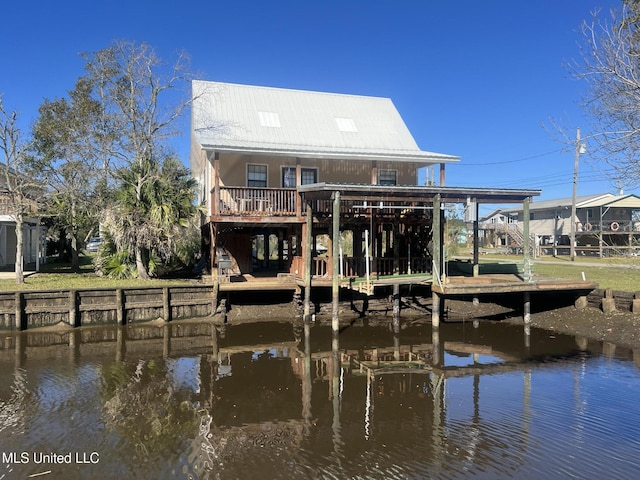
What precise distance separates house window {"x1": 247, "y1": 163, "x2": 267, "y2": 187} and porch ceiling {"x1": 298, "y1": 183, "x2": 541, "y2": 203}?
11.5 ft

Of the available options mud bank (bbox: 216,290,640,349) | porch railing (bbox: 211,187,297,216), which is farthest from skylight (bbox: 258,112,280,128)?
mud bank (bbox: 216,290,640,349)

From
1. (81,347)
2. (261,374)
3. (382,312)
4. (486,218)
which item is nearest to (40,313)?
(81,347)

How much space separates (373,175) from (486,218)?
4617 centimetres

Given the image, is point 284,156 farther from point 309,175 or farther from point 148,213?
point 148,213

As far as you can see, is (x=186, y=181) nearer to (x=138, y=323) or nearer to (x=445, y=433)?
(x=138, y=323)

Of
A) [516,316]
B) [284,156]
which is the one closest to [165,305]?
[284,156]

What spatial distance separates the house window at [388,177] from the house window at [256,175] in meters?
5.51

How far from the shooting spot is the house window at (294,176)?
2025 centimetres

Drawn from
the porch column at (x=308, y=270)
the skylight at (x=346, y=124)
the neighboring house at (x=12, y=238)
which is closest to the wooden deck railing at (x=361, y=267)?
the porch column at (x=308, y=270)

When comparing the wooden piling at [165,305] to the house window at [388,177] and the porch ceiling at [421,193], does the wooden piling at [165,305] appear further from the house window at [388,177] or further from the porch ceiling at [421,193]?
the house window at [388,177]

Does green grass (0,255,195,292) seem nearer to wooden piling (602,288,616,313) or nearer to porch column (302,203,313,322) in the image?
porch column (302,203,313,322)

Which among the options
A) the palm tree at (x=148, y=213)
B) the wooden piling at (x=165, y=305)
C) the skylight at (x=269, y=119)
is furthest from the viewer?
the skylight at (x=269, y=119)

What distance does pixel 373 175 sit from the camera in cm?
1944

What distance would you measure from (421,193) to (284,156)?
5.85 m
